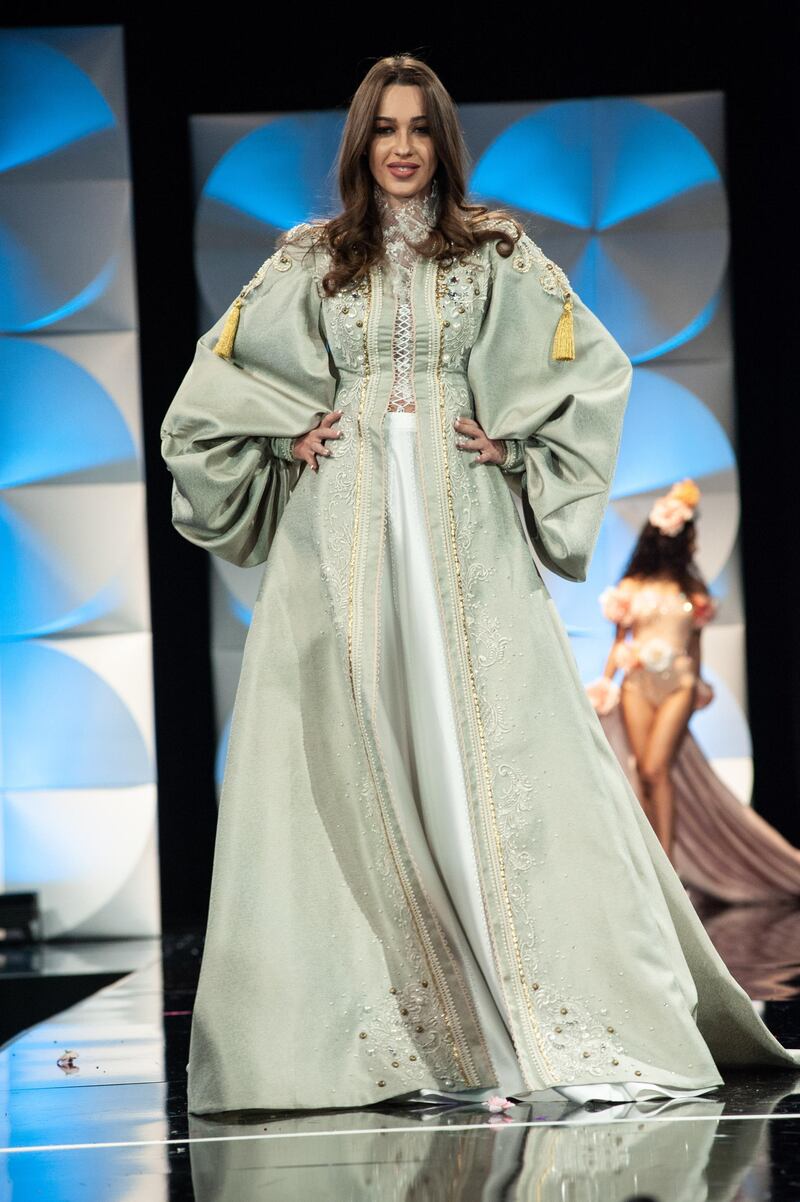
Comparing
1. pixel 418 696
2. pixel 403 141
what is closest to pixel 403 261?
pixel 403 141

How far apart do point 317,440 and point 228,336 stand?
0.23 meters

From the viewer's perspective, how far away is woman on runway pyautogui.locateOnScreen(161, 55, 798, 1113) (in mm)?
2195

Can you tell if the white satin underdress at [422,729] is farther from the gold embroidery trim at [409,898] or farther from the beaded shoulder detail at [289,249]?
the beaded shoulder detail at [289,249]

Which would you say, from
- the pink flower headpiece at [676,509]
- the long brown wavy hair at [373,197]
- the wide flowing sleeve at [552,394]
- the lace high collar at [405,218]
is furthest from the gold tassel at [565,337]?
the pink flower headpiece at [676,509]

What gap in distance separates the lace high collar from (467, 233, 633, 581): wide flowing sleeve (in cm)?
11

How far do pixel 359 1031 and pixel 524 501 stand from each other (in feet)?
2.76

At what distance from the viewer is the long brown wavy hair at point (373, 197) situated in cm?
245

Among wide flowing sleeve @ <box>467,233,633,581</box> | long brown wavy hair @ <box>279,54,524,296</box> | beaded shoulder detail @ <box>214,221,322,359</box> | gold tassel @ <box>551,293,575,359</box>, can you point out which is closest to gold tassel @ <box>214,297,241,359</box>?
beaded shoulder detail @ <box>214,221,322,359</box>

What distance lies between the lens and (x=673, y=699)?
565 cm

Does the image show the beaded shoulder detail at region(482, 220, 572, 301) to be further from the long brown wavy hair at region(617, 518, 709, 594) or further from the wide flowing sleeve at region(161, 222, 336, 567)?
the long brown wavy hair at region(617, 518, 709, 594)

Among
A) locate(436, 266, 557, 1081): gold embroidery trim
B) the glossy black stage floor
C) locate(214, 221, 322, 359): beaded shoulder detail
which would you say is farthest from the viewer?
locate(214, 221, 322, 359): beaded shoulder detail

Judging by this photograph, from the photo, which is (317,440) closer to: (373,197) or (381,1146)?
(373,197)

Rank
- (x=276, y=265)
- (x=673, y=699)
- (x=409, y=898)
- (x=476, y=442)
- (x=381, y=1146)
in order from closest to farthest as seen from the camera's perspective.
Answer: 1. (x=381, y=1146)
2. (x=409, y=898)
3. (x=476, y=442)
4. (x=276, y=265)
5. (x=673, y=699)

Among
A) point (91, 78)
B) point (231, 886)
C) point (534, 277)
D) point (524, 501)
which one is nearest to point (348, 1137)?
point (231, 886)
